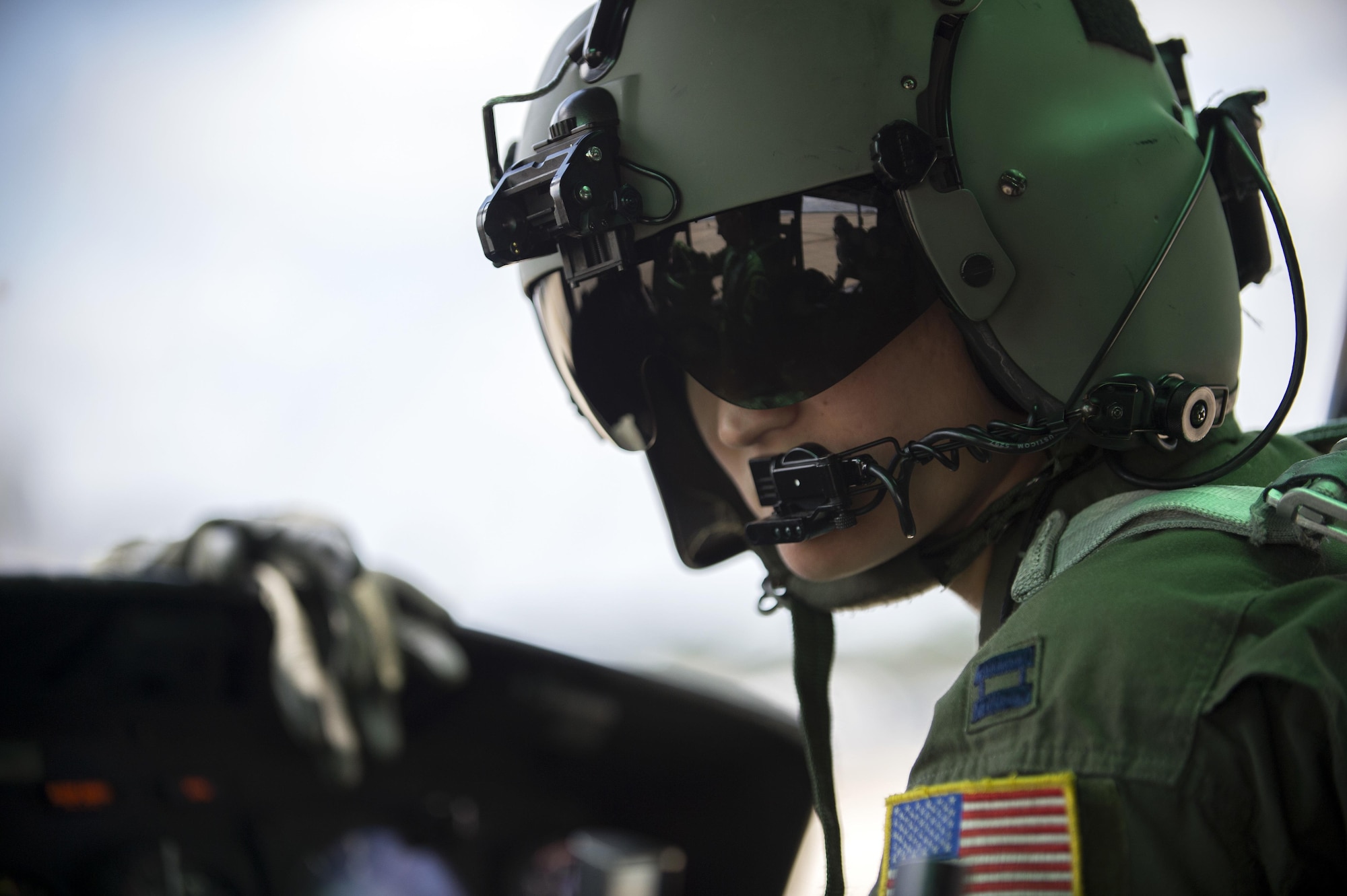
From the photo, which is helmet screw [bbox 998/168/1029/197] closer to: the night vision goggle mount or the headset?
the headset

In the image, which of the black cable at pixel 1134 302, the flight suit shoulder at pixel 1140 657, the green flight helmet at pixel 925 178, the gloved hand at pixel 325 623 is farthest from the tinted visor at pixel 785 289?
the gloved hand at pixel 325 623

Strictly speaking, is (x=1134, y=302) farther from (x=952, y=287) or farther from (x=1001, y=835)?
(x=1001, y=835)

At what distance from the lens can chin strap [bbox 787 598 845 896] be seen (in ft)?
3.09

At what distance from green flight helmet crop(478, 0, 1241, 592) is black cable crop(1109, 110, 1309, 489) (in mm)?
55

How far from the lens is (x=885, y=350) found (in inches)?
34.8

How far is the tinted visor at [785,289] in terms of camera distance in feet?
Result: 2.74

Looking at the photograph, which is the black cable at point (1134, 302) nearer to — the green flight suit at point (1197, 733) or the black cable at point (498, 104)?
the green flight suit at point (1197, 733)

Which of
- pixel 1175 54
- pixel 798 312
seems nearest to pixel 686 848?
pixel 798 312

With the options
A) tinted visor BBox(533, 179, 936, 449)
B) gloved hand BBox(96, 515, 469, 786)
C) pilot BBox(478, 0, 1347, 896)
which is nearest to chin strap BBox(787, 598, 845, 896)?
pilot BBox(478, 0, 1347, 896)

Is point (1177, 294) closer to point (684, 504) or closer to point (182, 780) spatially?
point (684, 504)

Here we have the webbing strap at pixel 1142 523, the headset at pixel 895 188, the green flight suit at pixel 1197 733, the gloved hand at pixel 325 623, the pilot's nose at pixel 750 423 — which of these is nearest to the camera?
the green flight suit at pixel 1197 733

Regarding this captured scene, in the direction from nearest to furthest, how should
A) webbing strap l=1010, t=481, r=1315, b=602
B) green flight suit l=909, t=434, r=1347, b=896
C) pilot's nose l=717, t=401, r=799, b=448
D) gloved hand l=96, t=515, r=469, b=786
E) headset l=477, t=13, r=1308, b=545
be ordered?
green flight suit l=909, t=434, r=1347, b=896, webbing strap l=1010, t=481, r=1315, b=602, headset l=477, t=13, r=1308, b=545, pilot's nose l=717, t=401, r=799, b=448, gloved hand l=96, t=515, r=469, b=786

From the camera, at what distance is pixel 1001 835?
1.95 feet

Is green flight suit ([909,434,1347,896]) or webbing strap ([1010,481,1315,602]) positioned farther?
webbing strap ([1010,481,1315,602])
